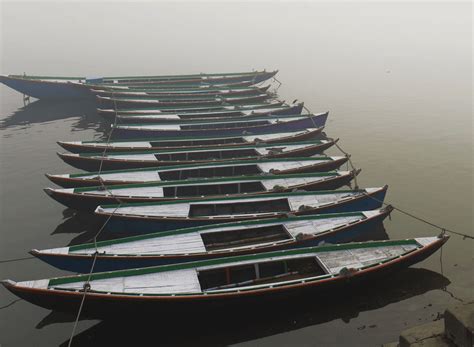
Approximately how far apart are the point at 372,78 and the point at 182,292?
67.6 meters

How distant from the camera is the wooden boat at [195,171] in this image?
24.0 metres

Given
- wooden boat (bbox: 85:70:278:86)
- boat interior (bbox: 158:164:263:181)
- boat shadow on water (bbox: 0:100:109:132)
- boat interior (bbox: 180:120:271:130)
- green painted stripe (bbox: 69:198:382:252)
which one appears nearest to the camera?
green painted stripe (bbox: 69:198:382:252)

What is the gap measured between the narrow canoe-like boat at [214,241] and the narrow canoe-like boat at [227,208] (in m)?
1.04

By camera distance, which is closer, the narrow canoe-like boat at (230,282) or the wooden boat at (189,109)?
the narrow canoe-like boat at (230,282)

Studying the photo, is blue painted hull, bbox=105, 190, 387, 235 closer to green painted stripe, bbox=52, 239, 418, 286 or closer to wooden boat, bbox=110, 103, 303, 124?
green painted stripe, bbox=52, 239, 418, 286

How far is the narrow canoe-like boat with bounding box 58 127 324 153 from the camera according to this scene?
29453mm

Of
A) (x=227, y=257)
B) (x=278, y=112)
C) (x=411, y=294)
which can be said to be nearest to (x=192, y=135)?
(x=278, y=112)

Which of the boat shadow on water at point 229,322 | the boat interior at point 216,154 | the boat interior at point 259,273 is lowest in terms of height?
the boat shadow on water at point 229,322

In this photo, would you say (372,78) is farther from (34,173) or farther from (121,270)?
(121,270)

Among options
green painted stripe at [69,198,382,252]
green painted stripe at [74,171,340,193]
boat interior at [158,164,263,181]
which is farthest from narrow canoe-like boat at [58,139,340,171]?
green painted stripe at [69,198,382,252]

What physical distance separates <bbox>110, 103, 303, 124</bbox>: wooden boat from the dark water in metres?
5.10

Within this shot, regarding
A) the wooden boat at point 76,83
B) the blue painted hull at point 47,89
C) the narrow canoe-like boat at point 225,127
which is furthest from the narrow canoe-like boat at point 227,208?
the blue painted hull at point 47,89

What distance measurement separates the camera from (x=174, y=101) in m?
45.7

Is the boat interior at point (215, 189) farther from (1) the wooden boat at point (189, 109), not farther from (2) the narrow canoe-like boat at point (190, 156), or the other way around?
(1) the wooden boat at point (189, 109)
